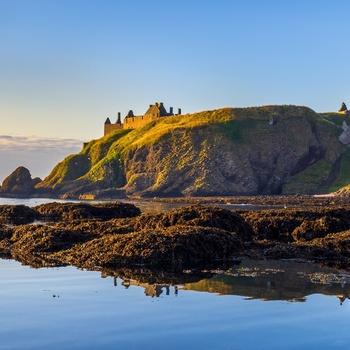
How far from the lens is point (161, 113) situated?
184 meters

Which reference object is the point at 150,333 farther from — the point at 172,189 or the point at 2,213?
the point at 172,189

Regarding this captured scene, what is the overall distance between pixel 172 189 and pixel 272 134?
30840 mm

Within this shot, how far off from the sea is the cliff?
107350 mm

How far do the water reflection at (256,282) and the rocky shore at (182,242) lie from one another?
1.33 metres

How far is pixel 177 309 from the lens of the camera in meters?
13.0

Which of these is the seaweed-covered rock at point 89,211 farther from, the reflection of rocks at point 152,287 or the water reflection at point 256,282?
the reflection of rocks at point 152,287

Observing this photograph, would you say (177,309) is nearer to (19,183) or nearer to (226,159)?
(226,159)

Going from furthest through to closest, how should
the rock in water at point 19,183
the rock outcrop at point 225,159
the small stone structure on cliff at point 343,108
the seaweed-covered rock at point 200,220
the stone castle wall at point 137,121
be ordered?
the stone castle wall at point 137,121, the small stone structure on cliff at point 343,108, the rock in water at point 19,183, the rock outcrop at point 225,159, the seaweed-covered rock at point 200,220

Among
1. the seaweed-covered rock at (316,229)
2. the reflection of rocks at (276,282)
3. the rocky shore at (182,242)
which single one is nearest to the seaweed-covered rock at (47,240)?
the rocky shore at (182,242)

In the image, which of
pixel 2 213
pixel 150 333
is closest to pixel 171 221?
pixel 150 333

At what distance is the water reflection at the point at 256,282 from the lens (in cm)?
1485

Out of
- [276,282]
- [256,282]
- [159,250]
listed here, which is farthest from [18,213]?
[276,282]

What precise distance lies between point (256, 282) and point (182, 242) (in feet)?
14.3

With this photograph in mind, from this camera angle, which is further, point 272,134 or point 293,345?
point 272,134
